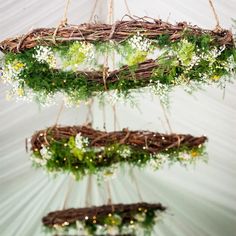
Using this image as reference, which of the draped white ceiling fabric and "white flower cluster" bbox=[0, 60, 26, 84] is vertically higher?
"white flower cluster" bbox=[0, 60, 26, 84]

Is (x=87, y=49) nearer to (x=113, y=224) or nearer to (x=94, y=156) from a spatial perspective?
Answer: (x=94, y=156)

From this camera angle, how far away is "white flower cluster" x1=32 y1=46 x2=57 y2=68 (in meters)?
1.99

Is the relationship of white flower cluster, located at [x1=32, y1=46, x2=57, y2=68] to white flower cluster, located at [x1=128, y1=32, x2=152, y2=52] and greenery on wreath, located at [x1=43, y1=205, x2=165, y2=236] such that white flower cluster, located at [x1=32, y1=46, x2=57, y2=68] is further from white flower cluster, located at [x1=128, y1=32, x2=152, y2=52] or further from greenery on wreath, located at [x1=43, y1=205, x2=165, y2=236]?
greenery on wreath, located at [x1=43, y1=205, x2=165, y2=236]

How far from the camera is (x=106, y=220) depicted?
5.92 feet

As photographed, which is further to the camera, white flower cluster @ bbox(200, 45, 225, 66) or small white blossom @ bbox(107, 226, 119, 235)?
white flower cluster @ bbox(200, 45, 225, 66)

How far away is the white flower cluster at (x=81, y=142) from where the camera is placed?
184 centimetres

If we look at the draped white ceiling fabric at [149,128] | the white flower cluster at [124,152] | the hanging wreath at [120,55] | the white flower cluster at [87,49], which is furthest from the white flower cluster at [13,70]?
the draped white ceiling fabric at [149,128]

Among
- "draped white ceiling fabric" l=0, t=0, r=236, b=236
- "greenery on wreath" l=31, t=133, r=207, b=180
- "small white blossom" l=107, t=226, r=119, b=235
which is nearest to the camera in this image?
"small white blossom" l=107, t=226, r=119, b=235

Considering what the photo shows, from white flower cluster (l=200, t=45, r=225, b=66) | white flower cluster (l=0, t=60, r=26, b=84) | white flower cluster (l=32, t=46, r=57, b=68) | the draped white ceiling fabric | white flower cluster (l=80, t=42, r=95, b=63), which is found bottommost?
the draped white ceiling fabric

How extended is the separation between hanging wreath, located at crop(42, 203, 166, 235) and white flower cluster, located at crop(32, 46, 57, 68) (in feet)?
1.91

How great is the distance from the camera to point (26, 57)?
2045 mm

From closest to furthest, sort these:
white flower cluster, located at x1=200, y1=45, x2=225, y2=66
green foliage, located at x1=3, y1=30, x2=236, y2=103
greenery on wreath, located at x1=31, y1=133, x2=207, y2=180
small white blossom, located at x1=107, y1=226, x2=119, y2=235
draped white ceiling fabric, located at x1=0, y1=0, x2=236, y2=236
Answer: small white blossom, located at x1=107, y1=226, x2=119, y2=235 < greenery on wreath, located at x1=31, y1=133, x2=207, y2=180 < green foliage, located at x1=3, y1=30, x2=236, y2=103 < white flower cluster, located at x1=200, y1=45, x2=225, y2=66 < draped white ceiling fabric, located at x1=0, y1=0, x2=236, y2=236

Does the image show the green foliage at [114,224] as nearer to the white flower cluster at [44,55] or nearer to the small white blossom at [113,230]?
the small white blossom at [113,230]

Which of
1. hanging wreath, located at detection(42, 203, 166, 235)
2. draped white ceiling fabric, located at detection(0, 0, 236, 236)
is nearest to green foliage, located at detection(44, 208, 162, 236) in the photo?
hanging wreath, located at detection(42, 203, 166, 235)
